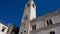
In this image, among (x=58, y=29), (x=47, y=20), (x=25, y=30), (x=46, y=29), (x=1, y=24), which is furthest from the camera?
(x=1, y=24)

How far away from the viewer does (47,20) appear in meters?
25.7

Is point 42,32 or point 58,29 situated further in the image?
point 42,32

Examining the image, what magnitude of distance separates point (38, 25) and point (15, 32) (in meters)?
7.65

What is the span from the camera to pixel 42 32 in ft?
79.4

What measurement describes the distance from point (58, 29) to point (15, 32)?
494 inches

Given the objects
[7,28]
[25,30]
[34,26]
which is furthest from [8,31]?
[34,26]

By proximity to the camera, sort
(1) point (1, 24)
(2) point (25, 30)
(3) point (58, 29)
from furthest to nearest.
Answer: (1) point (1, 24) < (2) point (25, 30) < (3) point (58, 29)

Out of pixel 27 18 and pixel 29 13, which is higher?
pixel 29 13

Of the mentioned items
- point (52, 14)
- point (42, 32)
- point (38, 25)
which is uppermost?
point (52, 14)

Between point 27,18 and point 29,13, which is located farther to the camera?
point 29,13

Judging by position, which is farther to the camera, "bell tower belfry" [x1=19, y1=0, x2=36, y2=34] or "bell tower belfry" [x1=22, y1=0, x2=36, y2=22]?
"bell tower belfry" [x1=22, y1=0, x2=36, y2=22]

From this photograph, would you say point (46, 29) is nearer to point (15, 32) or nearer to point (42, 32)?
point (42, 32)

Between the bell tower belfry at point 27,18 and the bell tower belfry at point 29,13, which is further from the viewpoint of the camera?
the bell tower belfry at point 29,13

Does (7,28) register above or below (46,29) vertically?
above
